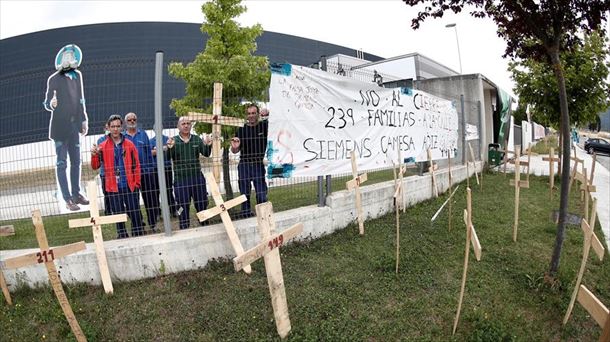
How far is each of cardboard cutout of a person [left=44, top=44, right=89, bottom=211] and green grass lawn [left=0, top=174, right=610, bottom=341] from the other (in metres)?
1.20

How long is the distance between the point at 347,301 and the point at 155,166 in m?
2.81

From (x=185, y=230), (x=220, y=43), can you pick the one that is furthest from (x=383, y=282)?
(x=220, y=43)

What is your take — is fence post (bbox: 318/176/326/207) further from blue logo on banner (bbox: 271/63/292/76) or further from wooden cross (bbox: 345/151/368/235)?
blue logo on banner (bbox: 271/63/292/76)

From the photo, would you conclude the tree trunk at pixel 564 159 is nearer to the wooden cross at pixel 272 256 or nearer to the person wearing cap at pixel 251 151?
the wooden cross at pixel 272 256

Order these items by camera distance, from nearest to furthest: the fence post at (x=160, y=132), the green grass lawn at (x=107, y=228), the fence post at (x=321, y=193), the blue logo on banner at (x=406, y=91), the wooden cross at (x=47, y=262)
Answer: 1. the wooden cross at (x=47, y=262)
2. the fence post at (x=160, y=132)
3. the green grass lawn at (x=107, y=228)
4. the fence post at (x=321, y=193)
5. the blue logo on banner at (x=406, y=91)

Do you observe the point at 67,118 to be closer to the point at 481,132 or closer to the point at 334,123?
the point at 334,123

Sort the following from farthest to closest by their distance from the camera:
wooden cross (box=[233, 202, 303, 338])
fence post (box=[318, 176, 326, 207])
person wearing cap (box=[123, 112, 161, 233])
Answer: fence post (box=[318, 176, 326, 207])
person wearing cap (box=[123, 112, 161, 233])
wooden cross (box=[233, 202, 303, 338])

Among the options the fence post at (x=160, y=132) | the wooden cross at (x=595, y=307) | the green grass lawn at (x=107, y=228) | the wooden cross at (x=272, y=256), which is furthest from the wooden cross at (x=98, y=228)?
the wooden cross at (x=595, y=307)

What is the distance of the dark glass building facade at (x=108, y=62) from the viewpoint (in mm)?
4348

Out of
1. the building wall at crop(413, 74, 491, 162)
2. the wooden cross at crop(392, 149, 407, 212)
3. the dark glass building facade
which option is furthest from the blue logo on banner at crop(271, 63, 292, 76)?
the building wall at crop(413, 74, 491, 162)

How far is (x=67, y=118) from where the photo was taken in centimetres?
437

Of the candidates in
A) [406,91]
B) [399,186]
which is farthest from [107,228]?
[406,91]

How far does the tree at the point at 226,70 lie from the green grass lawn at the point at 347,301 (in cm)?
153

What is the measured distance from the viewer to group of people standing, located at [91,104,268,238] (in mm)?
4484
